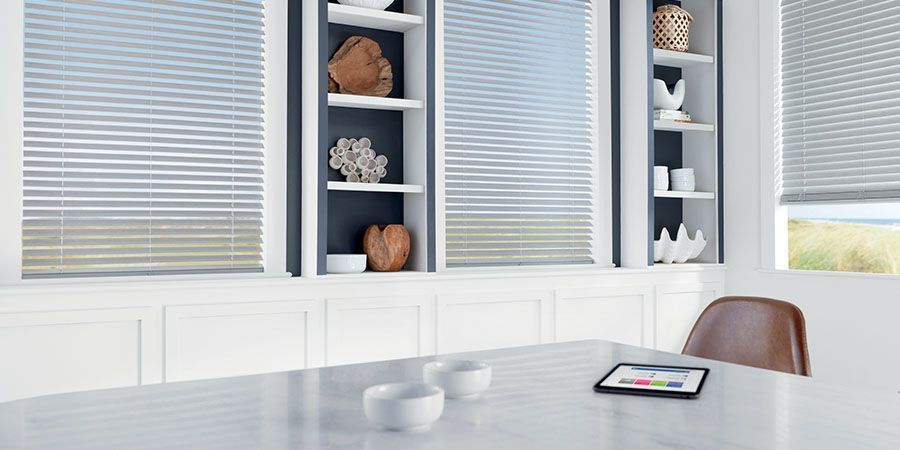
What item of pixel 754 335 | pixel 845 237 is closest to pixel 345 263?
pixel 754 335

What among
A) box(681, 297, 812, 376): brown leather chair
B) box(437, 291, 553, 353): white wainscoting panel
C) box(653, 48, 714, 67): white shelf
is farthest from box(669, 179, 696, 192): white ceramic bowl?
box(681, 297, 812, 376): brown leather chair

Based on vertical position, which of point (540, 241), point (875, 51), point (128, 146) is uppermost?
point (875, 51)

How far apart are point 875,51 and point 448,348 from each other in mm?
2361

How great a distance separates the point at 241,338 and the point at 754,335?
1878 millimetres

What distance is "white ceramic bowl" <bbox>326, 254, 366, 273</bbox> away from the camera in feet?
10.6

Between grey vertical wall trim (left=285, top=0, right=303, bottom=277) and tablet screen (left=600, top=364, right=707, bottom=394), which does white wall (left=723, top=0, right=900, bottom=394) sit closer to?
tablet screen (left=600, top=364, right=707, bottom=394)

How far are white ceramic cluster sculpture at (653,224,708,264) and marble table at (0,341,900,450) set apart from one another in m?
2.40

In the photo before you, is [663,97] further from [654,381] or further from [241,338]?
[654,381]

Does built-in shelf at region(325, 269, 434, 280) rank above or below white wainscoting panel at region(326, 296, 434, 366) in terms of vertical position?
above

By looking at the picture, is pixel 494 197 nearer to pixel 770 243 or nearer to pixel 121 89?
pixel 770 243

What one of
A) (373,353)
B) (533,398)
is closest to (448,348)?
(373,353)

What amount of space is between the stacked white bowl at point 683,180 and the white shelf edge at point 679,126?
23 centimetres

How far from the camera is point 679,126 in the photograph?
4004mm

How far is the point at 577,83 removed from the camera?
3947mm
